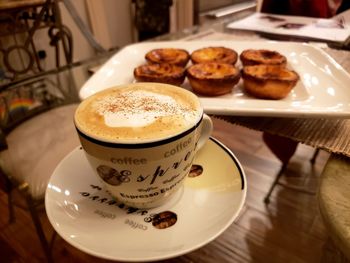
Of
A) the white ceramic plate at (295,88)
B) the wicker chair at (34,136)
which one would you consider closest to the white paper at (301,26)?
the white ceramic plate at (295,88)

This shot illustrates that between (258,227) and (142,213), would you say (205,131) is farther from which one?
(258,227)

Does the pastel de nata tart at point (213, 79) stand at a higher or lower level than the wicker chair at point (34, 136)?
higher

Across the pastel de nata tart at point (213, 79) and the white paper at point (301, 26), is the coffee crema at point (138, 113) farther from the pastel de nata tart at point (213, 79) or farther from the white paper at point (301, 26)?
the white paper at point (301, 26)

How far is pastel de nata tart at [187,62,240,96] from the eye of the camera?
18.5 inches

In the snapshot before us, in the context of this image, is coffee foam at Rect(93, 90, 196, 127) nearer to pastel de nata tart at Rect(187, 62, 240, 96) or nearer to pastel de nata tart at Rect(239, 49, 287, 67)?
pastel de nata tart at Rect(187, 62, 240, 96)

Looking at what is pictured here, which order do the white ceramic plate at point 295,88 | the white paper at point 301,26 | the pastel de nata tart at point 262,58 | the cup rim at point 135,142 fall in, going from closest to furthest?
1. the cup rim at point 135,142
2. the white ceramic plate at point 295,88
3. the pastel de nata tart at point 262,58
4. the white paper at point 301,26

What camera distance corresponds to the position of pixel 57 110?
0.80 m

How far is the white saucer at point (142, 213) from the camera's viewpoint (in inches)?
11.1

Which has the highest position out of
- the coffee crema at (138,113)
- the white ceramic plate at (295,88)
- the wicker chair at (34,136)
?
the coffee crema at (138,113)

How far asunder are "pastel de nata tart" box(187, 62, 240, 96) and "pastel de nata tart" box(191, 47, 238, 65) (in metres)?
0.05

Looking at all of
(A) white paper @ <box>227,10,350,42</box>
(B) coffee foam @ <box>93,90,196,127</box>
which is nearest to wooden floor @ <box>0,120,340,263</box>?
(B) coffee foam @ <box>93,90,196,127</box>

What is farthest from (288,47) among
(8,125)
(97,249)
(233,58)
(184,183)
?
(8,125)

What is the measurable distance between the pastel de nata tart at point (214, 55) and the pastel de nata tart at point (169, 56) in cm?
2

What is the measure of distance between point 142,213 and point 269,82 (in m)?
0.27
